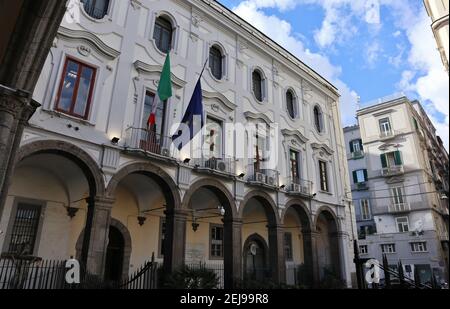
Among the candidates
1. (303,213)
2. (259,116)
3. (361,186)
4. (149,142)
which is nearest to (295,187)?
(303,213)

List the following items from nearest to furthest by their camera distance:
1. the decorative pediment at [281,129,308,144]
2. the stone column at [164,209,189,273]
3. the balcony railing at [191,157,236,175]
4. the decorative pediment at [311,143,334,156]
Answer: the stone column at [164,209,189,273]
the balcony railing at [191,157,236,175]
the decorative pediment at [281,129,308,144]
the decorative pediment at [311,143,334,156]

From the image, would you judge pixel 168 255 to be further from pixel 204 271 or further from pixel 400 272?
pixel 400 272

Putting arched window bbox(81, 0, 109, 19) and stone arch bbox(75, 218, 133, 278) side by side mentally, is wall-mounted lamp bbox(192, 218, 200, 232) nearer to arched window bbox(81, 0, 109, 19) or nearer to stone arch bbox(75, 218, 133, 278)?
stone arch bbox(75, 218, 133, 278)

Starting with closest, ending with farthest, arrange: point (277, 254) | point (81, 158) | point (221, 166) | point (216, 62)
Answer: point (81, 158) < point (221, 166) < point (277, 254) < point (216, 62)

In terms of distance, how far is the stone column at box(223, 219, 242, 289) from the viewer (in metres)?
11.9

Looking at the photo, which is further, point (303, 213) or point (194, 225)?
point (303, 213)

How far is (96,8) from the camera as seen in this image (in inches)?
453

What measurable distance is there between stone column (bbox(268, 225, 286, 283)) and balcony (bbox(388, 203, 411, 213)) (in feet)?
58.3

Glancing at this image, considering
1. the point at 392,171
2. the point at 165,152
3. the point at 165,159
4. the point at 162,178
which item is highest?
the point at 392,171

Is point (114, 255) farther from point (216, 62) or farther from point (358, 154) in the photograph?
point (358, 154)

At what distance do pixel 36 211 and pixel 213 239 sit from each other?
7.58 meters

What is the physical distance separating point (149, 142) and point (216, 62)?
20.2 ft

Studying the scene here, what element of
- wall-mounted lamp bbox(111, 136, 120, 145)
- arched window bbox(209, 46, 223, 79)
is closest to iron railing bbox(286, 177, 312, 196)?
arched window bbox(209, 46, 223, 79)
